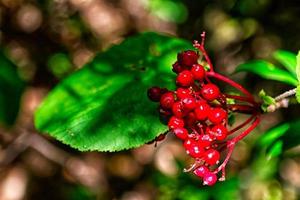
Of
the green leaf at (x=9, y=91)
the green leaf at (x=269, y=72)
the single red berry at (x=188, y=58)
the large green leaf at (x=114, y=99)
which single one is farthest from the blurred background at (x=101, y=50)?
the single red berry at (x=188, y=58)

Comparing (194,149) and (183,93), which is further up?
(183,93)

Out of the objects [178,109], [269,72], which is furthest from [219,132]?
[269,72]

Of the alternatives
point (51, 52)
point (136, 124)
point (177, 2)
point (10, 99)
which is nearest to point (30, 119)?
point (51, 52)

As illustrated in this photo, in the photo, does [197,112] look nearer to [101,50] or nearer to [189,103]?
[189,103]

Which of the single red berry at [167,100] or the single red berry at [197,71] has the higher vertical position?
the single red berry at [197,71]

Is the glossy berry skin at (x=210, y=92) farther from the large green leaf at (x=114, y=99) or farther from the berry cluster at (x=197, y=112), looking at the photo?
the large green leaf at (x=114, y=99)

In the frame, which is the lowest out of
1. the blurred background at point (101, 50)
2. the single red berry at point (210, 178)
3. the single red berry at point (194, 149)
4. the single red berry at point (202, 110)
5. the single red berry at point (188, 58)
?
the blurred background at point (101, 50)

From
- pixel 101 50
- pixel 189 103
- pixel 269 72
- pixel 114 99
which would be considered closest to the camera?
pixel 189 103
